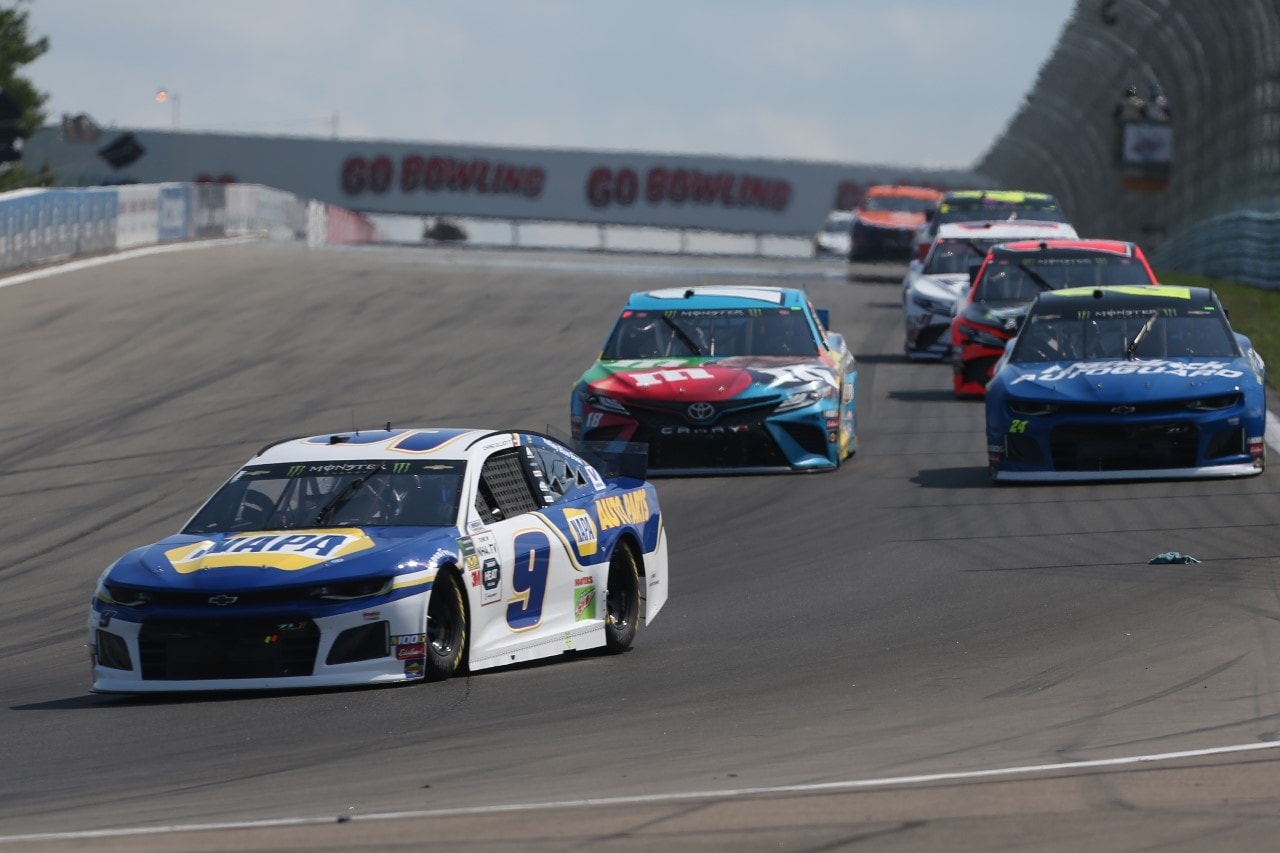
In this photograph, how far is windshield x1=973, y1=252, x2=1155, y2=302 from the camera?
2044 centimetres

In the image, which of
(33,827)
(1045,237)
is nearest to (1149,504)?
(33,827)

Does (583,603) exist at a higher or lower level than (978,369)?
lower

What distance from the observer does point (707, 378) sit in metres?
16.5

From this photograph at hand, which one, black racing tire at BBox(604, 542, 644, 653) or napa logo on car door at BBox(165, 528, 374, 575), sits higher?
napa logo on car door at BBox(165, 528, 374, 575)

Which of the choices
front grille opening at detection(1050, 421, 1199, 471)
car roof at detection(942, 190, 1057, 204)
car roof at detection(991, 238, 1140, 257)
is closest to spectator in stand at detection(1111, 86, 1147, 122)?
car roof at detection(942, 190, 1057, 204)

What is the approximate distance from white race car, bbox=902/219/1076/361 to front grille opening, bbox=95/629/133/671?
50.5 ft

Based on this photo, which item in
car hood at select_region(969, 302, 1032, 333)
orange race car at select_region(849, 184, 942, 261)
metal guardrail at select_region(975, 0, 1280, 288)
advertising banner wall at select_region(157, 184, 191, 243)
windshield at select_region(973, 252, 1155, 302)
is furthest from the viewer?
orange race car at select_region(849, 184, 942, 261)

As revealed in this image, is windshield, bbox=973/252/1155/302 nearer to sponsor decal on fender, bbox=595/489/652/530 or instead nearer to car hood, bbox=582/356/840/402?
car hood, bbox=582/356/840/402

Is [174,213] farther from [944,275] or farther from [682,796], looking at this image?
[682,796]

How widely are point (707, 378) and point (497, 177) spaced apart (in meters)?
55.0

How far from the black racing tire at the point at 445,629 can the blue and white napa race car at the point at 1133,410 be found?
270 inches

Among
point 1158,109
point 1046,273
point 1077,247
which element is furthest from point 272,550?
point 1158,109

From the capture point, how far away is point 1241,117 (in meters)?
30.1

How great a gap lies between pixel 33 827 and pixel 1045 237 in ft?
66.8
